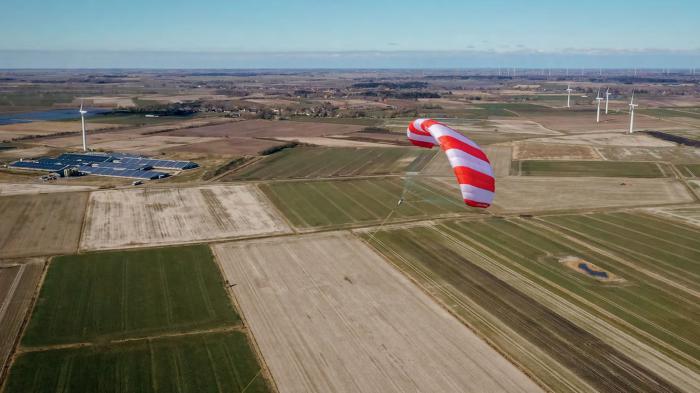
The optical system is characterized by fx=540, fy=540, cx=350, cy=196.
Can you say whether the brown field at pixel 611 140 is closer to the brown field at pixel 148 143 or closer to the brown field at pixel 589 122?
the brown field at pixel 589 122

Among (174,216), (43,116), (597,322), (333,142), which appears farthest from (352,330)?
(43,116)

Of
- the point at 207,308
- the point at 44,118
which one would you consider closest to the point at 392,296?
the point at 207,308

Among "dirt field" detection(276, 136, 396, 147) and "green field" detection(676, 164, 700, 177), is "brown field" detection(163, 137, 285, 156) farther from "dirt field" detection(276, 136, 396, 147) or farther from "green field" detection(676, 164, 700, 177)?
"green field" detection(676, 164, 700, 177)

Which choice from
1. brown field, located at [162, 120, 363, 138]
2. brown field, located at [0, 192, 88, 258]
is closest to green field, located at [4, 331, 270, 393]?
brown field, located at [0, 192, 88, 258]

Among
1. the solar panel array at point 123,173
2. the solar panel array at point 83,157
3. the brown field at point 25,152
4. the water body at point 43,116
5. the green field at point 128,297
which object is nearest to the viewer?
the green field at point 128,297

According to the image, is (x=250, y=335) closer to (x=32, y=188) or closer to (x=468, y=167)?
(x=468, y=167)

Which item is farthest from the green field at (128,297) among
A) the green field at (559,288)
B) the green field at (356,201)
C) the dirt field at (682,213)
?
the dirt field at (682,213)
